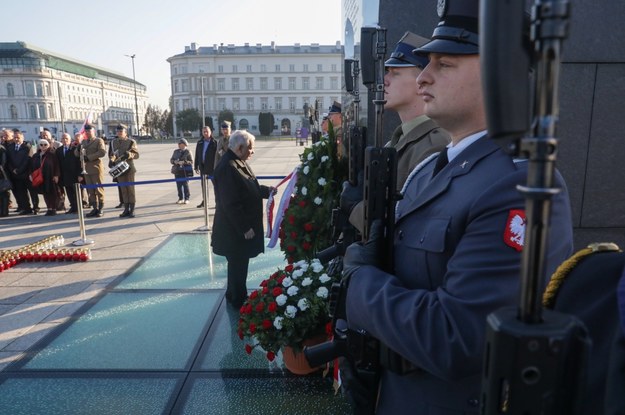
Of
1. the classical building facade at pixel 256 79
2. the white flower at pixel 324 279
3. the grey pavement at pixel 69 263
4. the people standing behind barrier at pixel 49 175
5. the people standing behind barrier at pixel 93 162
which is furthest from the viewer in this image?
the classical building facade at pixel 256 79

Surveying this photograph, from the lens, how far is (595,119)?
380 cm

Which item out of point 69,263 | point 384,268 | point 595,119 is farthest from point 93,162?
point 384,268

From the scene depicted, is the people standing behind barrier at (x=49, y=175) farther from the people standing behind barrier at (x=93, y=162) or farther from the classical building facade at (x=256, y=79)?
the classical building facade at (x=256, y=79)

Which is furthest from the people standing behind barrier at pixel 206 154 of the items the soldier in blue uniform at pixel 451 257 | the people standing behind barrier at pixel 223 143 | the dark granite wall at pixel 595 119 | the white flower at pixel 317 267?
the soldier in blue uniform at pixel 451 257

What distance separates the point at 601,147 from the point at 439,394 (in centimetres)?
320

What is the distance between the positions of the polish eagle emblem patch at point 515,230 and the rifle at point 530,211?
38 cm

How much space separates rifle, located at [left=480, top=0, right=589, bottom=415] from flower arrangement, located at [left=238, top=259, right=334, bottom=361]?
8.32ft

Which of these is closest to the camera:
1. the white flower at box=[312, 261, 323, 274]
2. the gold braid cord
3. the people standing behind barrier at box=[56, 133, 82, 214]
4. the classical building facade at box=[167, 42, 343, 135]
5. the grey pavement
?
the gold braid cord

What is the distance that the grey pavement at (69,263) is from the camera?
4750 mm

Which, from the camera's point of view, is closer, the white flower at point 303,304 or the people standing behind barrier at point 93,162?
the white flower at point 303,304

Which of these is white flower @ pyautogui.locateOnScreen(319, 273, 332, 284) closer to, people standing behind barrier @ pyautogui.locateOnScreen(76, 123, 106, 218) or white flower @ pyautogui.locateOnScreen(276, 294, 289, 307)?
white flower @ pyautogui.locateOnScreen(276, 294, 289, 307)

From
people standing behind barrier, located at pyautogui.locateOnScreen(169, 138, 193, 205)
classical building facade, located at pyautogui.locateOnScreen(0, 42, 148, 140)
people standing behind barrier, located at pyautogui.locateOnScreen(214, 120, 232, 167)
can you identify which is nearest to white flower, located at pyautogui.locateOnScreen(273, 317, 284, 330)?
people standing behind barrier, located at pyautogui.locateOnScreen(214, 120, 232, 167)

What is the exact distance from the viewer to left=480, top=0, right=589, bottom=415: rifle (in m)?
0.73

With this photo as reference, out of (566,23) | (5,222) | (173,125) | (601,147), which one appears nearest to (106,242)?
(5,222)
